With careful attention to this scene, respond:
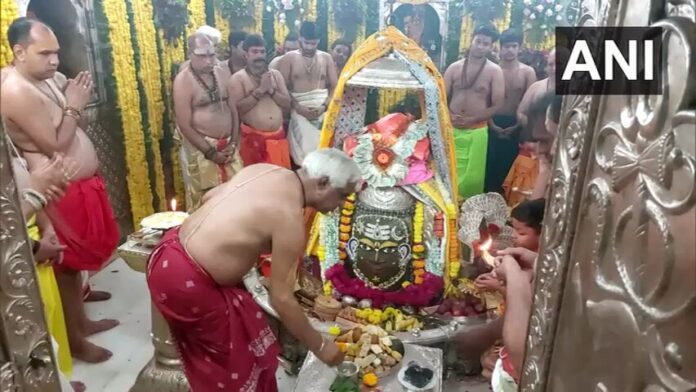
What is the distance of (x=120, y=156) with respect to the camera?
350 cm

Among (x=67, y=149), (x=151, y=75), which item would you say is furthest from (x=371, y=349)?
(x=151, y=75)

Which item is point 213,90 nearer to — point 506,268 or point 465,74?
point 465,74

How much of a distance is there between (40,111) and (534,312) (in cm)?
162

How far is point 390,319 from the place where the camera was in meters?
2.75

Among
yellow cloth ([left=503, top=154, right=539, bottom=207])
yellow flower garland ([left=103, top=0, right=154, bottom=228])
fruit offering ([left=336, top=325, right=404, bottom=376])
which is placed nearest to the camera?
fruit offering ([left=336, top=325, right=404, bottom=376])

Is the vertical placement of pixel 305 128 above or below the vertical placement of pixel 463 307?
above

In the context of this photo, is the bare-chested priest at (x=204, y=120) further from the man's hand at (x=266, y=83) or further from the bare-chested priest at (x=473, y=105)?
the bare-chested priest at (x=473, y=105)

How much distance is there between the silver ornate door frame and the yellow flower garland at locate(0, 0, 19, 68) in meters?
0.94

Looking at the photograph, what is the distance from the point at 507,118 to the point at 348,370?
2.11 m

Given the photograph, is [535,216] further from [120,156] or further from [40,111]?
[120,156]

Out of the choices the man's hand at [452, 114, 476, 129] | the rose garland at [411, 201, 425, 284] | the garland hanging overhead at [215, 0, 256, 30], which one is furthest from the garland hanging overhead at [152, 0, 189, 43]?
the rose garland at [411, 201, 425, 284]

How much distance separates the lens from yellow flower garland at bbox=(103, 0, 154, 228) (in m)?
3.31

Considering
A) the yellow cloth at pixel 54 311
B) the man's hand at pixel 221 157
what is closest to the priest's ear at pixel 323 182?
the yellow cloth at pixel 54 311

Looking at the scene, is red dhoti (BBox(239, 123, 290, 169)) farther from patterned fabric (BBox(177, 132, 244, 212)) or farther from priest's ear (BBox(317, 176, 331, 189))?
priest's ear (BBox(317, 176, 331, 189))
